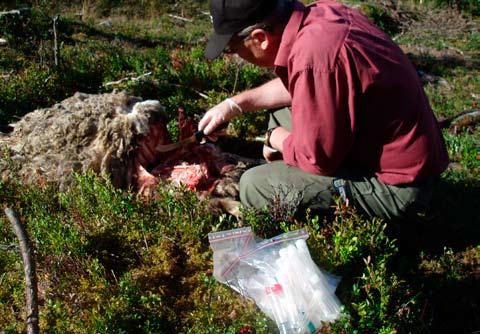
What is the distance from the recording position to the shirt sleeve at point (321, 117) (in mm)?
2740

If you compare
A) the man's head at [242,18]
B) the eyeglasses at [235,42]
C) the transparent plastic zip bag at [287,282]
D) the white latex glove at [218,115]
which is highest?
the man's head at [242,18]

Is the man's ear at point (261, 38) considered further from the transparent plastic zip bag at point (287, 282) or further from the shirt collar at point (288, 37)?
the transparent plastic zip bag at point (287, 282)

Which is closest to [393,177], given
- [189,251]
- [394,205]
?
[394,205]

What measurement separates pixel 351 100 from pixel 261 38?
0.72 metres

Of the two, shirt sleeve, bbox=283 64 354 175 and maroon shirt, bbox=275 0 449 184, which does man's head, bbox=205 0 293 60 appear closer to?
maroon shirt, bbox=275 0 449 184

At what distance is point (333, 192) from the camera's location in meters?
3.49

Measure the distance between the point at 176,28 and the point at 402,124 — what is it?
792 cm

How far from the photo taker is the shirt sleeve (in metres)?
2.74

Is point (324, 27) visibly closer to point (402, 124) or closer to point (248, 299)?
point (402, 124)

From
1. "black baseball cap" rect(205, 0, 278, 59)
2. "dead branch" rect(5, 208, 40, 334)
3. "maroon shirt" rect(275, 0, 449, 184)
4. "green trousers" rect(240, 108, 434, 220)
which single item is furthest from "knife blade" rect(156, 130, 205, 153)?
"dead branch" rect(5, 208, 40, 334)

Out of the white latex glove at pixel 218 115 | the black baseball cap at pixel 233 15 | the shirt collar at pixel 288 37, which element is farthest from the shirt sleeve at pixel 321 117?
the white latex glove at pixel 218 115

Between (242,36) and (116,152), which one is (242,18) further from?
(116,152)

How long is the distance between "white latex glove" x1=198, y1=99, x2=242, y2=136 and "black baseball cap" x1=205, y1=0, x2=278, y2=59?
864mm

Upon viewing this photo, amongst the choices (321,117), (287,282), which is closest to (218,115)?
(321,117)
